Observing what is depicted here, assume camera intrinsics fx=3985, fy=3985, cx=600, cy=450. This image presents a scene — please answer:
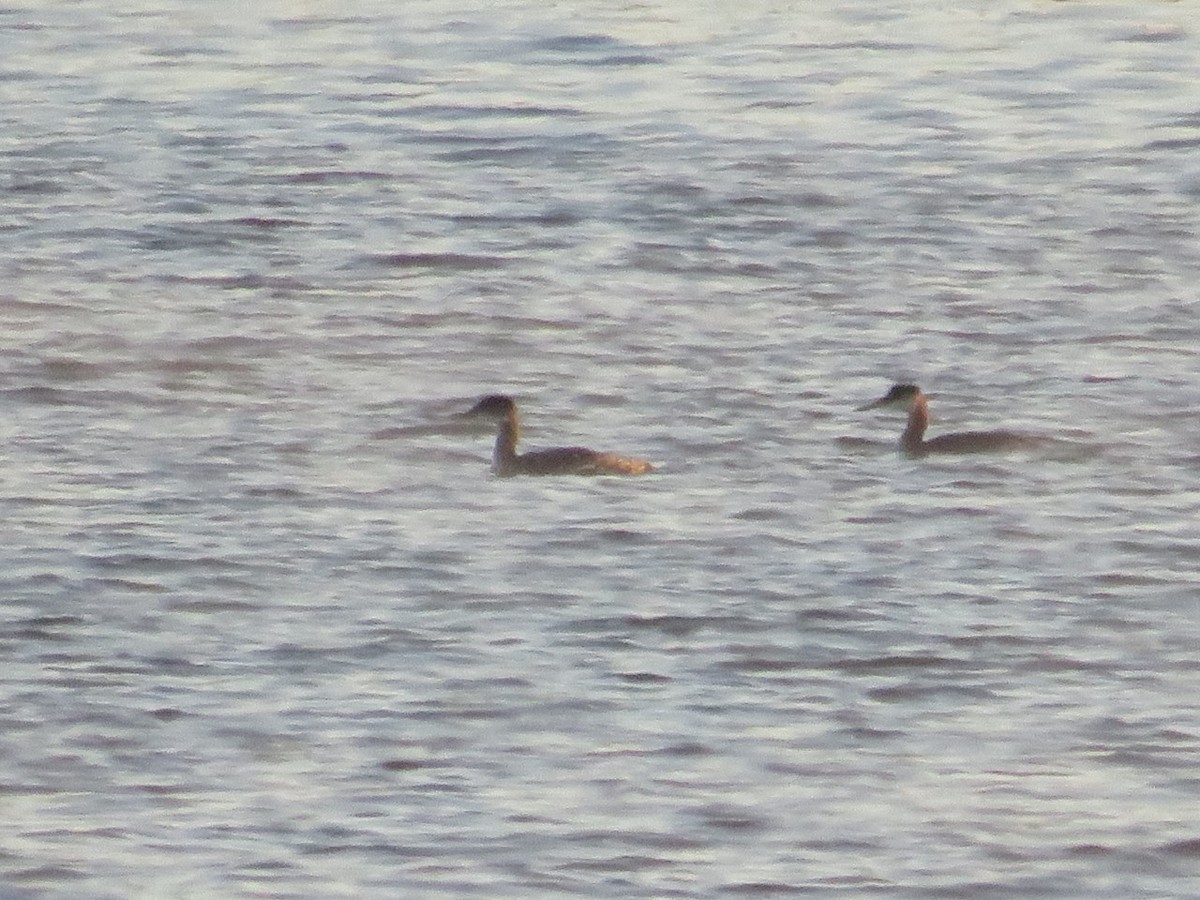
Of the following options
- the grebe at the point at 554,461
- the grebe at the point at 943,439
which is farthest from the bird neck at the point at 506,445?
the grebe at the point at 943,439

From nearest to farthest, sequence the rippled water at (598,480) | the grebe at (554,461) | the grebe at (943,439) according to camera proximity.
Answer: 1. the rippled water at (598,480)
2. the grebe at (554,461)
3. the grebe at (943,439)

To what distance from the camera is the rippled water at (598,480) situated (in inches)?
402

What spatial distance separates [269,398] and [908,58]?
39.2 feet

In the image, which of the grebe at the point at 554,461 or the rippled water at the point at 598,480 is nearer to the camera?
the rippled water at the point at 598,480

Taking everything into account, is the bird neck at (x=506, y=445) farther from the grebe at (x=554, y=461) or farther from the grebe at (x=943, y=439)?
the grebe at (x=943, y=439)

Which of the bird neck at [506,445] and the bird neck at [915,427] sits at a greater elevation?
the bird neck at [506,445]

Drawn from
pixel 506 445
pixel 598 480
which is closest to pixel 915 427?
pixel 598 480

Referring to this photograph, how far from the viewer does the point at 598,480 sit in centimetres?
1486

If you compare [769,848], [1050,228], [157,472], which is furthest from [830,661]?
[1050,228]

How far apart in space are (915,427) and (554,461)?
4.93 ft

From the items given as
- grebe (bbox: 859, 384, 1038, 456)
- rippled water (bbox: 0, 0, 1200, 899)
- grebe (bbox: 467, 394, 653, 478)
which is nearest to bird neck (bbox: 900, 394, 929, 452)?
grebe (bbox: 859, 384, 1038, 456)

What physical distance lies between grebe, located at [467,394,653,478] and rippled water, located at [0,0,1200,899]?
0.30 ft

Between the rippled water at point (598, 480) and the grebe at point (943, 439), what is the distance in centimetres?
14

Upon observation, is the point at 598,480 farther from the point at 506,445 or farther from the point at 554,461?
the point at 506,445
